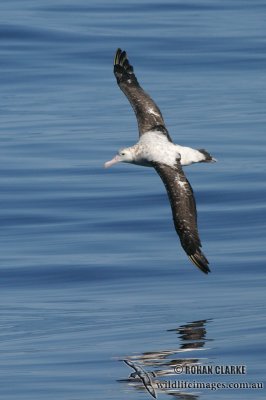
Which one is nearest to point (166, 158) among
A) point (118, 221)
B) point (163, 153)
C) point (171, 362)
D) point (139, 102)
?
point (163, 153)

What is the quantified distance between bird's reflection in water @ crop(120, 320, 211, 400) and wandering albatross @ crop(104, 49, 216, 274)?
956mm

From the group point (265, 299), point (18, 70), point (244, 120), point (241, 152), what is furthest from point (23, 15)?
point (265, 299)

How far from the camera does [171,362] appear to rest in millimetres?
17703

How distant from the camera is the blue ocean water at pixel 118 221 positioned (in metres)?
18.0

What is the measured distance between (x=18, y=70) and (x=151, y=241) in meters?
14.5

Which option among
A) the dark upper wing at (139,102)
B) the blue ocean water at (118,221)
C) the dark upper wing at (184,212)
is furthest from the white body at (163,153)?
the blue ocean water at (118,221)

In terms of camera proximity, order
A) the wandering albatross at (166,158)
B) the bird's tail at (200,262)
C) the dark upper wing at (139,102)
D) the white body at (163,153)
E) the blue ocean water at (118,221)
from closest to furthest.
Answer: the blue ocean water at (118,221) → the bird's tail at (200,262) → the wandering albatross at (166,158) → the white body at (163,153) → the dark upper wing at (139,102)

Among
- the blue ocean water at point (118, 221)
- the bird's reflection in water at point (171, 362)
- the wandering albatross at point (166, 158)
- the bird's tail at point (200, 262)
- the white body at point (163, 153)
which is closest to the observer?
the bird's reflection in water at point (171, 362)

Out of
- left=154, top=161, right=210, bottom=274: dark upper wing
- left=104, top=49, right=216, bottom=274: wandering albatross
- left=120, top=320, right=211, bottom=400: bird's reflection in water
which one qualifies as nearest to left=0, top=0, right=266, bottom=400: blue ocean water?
left=120, top=320, right=211, bottom=400: bird's reflection in water

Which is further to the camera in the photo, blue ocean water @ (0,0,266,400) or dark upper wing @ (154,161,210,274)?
dark upper wing @ (154,161,210,274)

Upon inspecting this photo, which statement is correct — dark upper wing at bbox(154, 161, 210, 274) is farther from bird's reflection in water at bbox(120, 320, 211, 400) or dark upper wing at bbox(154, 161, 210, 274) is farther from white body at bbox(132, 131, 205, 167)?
bird's reflection in water at bbox(120, 320, 211, 400)

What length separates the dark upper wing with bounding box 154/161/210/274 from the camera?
1838 centimetres

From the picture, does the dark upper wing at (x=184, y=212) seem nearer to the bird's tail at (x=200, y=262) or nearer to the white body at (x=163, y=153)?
the bird's tail at (x=200, y=262)

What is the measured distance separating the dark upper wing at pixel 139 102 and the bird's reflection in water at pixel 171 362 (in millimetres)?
3083
